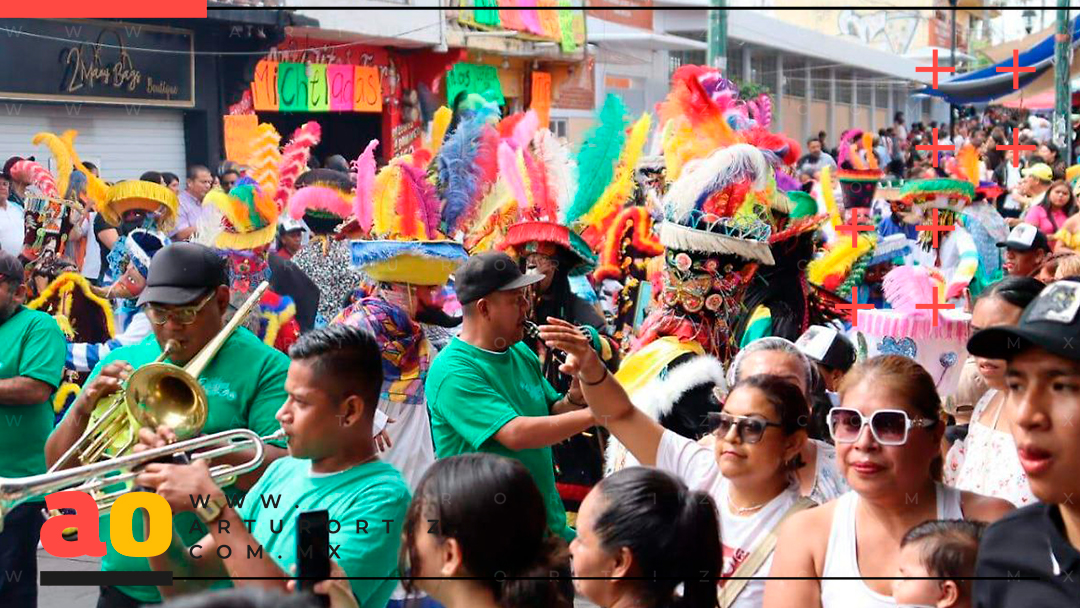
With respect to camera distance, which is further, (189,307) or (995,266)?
(995,266)

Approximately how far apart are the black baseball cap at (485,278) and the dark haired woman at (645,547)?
173cm

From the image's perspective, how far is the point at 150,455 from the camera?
338 cm

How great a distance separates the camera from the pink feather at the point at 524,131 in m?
7.59

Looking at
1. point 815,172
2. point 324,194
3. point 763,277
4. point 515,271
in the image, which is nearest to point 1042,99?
point 815,172

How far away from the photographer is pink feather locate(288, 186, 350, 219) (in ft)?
28.0

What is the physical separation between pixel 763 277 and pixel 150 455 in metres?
2.98

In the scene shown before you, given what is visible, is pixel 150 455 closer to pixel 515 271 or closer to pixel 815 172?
pixel 515 271

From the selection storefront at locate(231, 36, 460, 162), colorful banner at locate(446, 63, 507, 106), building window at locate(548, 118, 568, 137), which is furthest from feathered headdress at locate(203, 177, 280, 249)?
building window at locate(548, 118, 568, 137)

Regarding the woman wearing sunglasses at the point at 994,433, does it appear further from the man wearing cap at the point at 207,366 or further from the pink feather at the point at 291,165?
the pink feather at the point at 291,165

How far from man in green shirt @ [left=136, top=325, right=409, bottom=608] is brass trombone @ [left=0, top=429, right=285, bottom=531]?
0.54 feet

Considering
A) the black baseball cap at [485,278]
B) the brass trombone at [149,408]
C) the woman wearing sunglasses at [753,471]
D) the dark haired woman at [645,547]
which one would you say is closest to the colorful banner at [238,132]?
the black baseball cap at [485,278]

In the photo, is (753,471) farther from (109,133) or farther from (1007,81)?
(1007,81)

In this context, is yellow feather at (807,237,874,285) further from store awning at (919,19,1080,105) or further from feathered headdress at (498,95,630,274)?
store awning at (919,19,1080,105)

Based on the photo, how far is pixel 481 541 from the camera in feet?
8.54
